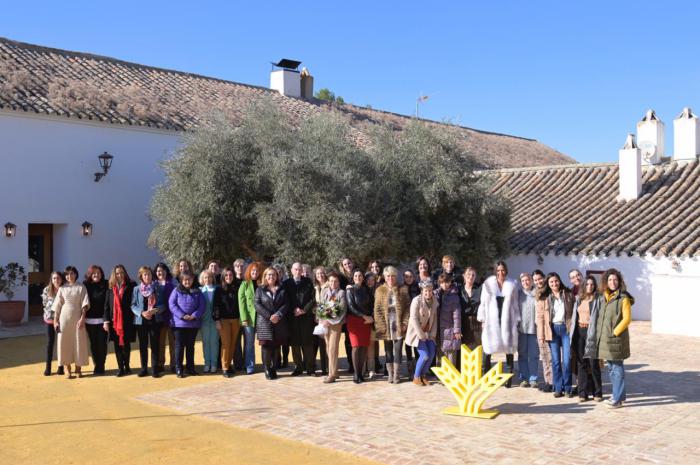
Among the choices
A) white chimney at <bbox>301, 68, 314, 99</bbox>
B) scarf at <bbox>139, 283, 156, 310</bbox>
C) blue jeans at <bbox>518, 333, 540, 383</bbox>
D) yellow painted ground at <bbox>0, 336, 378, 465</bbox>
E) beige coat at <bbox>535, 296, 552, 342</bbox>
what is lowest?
yellow painted ground at <bbox>0, 336, 378, 465</bbox>

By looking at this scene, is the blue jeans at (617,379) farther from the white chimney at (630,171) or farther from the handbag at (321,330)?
the white chimney at (630,171)

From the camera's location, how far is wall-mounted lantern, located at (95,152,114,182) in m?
17.7

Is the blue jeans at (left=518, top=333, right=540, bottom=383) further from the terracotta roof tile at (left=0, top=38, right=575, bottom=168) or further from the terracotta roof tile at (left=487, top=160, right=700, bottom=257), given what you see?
the terracotta roof tile at (left=487, top=160, right=700, bottom=257)

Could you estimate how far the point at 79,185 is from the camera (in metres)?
17.6

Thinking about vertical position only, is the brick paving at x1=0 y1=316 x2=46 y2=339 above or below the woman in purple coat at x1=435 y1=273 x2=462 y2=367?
below

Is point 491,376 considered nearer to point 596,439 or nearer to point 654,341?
point 596,439

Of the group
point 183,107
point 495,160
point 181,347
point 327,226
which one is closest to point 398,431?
point 181,347

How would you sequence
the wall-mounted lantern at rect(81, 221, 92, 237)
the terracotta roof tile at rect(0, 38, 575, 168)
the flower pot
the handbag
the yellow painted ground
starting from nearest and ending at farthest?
the yellow painted ground < the handbag < the flower pot < the terracotta roof tile at rect(0, 38, 575, 168) < the wall-mounted lantern at rect(81, 221, 92, 237)

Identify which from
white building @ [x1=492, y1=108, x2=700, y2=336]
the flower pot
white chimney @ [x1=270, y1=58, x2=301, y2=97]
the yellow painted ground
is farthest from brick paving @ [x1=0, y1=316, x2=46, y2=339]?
white chimney @ [x1=270, y1=58, x2=301, y2=97]

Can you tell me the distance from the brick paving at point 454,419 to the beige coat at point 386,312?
0.75 metres

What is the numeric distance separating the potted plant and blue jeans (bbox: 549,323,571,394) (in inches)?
477

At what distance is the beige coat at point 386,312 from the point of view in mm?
9938

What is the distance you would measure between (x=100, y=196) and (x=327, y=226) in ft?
23.5

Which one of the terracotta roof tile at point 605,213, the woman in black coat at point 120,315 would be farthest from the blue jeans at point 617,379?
the terracotta roof tile at point 605,213
